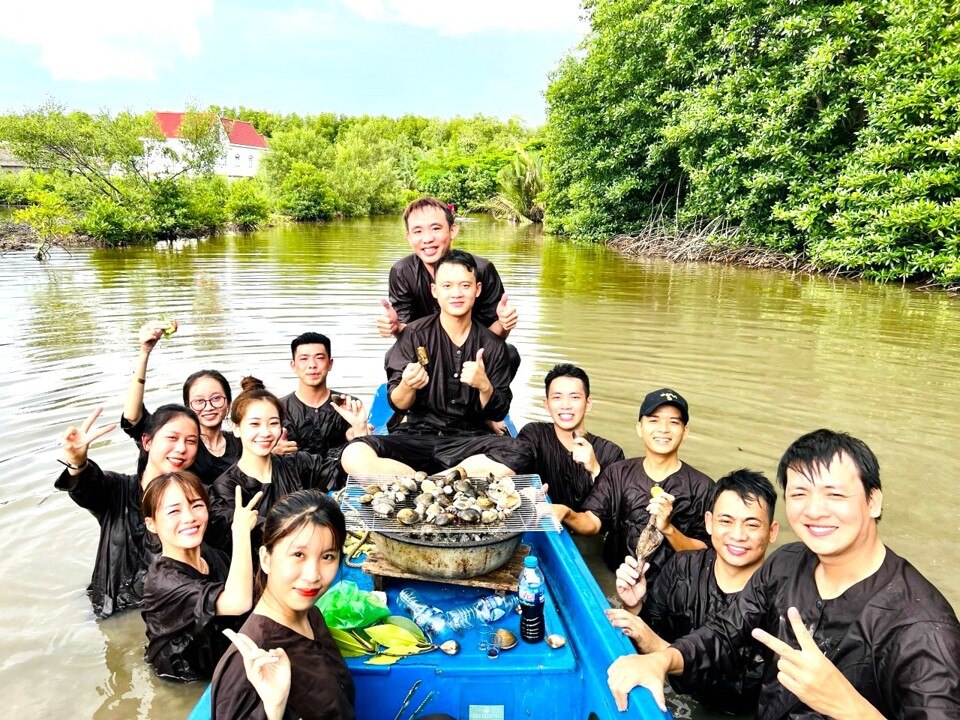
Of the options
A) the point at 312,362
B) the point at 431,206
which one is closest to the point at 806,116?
the point at 431,206

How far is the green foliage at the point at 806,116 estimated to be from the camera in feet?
37.8

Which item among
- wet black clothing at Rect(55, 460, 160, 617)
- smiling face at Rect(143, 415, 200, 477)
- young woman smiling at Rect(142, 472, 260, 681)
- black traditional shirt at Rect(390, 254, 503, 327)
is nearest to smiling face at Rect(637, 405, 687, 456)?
black traditional shirt at Rect(390, 254, 503, 327)

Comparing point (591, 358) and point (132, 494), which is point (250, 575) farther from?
point (591, 358)

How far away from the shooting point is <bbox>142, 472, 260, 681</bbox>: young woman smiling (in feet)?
8.57

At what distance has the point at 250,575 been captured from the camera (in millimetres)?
2545

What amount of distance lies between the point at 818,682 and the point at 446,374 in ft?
9.64

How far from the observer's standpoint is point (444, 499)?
329 centimetres

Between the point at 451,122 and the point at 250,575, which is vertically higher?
the point at 451,122

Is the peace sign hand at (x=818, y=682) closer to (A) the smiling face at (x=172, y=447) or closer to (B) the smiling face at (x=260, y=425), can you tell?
(B) the smiling face at (x=260, y=425)

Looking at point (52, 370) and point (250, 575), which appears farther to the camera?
point (52, 370)

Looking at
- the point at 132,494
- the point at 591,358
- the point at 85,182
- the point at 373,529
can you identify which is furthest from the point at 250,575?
the point at 85,182

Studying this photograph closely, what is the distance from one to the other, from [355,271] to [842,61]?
11.7 metres

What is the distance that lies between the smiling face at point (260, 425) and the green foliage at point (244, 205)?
29325 millimetres

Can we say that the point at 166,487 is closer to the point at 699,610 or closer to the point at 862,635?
the point at 699,610
